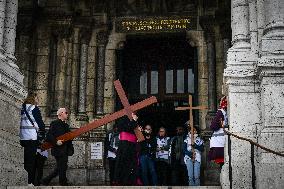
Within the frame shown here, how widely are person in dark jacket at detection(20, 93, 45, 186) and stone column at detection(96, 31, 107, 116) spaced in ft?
14.5

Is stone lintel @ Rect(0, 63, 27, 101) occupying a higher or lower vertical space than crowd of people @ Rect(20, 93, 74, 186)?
higher

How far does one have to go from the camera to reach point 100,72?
1404 centimetres

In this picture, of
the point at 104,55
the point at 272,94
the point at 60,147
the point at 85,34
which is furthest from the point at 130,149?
the point at 85,34

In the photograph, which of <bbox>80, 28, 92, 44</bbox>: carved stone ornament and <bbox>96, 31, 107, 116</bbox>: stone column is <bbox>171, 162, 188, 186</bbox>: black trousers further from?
<bbox>80, 28, 92, 44</bbox>: carved stone ornament

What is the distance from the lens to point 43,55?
14.1m

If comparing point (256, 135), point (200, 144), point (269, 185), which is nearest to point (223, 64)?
point (200, 144)

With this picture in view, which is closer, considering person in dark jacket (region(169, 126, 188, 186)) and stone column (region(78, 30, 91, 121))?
person in dark jacket (region(169, 126, 188, 186))

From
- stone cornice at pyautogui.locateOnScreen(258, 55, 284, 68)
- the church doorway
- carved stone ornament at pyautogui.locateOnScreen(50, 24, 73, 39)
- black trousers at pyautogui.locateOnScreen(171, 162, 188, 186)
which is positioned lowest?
black trousers at pyautogui.locateOnScreen(171, 162, 188, 186)

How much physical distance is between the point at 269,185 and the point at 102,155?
21.1 ft

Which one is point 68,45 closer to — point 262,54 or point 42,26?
point 42,26

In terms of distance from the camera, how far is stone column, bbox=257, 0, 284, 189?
752 centimetres

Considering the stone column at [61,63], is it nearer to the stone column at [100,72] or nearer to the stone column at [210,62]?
the stone column at [100,72]

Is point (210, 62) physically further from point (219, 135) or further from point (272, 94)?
point (272, 94)

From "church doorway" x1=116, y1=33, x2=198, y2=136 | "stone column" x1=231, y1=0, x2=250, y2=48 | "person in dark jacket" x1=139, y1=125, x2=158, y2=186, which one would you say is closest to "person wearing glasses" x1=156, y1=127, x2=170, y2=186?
"person in dark jacket" x1=139, y1=125, x2=158, y2=186
